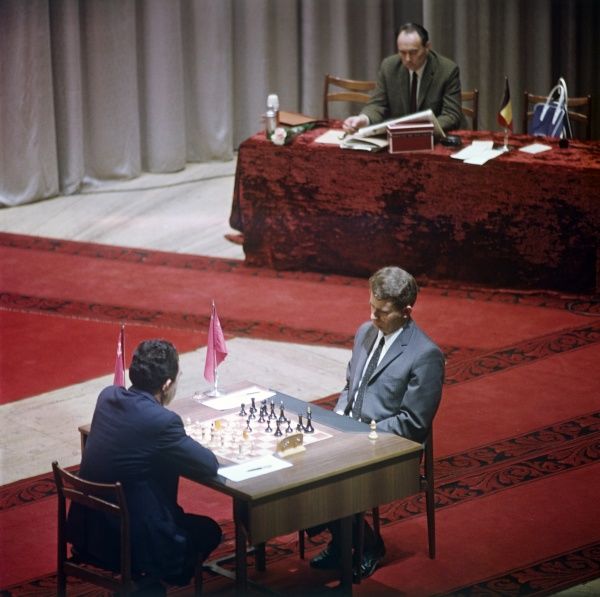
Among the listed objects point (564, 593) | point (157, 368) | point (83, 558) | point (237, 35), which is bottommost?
point (564, 593)

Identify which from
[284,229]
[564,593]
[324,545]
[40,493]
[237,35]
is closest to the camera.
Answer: [564,593]

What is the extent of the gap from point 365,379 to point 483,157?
335 centimetres

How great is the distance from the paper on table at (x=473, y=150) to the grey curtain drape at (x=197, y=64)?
331 centimetres

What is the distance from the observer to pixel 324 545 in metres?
5.07

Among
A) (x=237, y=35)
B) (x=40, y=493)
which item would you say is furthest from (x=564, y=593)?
(x=237, y=35)

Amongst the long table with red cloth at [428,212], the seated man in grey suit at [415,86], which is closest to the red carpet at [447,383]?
the long table with red cloth at [428,212]

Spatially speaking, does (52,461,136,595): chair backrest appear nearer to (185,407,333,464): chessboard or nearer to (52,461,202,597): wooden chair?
(52,461,202,597): wooden chair

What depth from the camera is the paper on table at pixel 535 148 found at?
26.2ft

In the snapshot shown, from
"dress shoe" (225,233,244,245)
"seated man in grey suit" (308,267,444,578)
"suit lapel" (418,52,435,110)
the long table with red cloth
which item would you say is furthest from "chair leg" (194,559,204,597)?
"dress shoe" (225,233,244,245)

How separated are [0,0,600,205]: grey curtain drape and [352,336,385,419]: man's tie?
→ 5.79 metres

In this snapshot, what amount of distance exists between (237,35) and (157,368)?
24.9ft

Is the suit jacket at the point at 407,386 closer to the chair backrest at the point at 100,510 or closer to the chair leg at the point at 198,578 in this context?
the chair leg at the point at 198,578

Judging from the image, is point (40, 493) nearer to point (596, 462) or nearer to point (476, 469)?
point (476, 469)

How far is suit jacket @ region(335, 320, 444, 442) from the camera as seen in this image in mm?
4668
